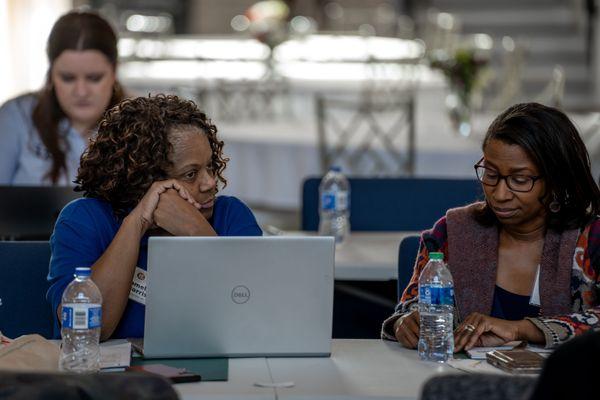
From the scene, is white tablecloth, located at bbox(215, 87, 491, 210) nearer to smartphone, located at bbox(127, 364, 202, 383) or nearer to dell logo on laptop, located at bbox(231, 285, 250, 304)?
dell logo on laptop, located at bbox(231, 285, 250, 304)

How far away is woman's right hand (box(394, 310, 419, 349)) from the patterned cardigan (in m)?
0.05

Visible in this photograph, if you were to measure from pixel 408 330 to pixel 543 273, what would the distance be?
368mm

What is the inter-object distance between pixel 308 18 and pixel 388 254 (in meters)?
11.8

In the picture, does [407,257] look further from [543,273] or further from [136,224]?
[136,224]

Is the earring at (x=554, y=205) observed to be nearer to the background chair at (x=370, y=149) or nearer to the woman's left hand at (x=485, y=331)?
the woman's left hand at (x=485, y=331)

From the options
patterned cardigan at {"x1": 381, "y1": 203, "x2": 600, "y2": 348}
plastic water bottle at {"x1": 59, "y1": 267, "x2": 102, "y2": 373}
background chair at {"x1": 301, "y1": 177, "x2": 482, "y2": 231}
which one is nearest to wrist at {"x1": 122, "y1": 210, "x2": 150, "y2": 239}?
plastic water bottle at {"x1": 59, "y1": 267, "x2": 102, "y2": 373}

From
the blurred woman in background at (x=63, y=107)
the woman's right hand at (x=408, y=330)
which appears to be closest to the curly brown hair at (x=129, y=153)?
the woman's right hand at (x=408, y=330)

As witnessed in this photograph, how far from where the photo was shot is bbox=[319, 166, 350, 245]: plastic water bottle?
4.17 metres

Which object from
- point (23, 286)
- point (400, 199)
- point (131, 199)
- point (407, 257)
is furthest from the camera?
point (400, 199)

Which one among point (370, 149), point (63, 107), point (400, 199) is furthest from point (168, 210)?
point (370, 149)

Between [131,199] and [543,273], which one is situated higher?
[131,199]

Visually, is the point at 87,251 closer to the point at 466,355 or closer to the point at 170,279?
the point at 170,279

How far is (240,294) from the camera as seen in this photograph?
90.7 inches

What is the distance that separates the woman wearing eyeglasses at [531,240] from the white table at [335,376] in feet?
0.52
